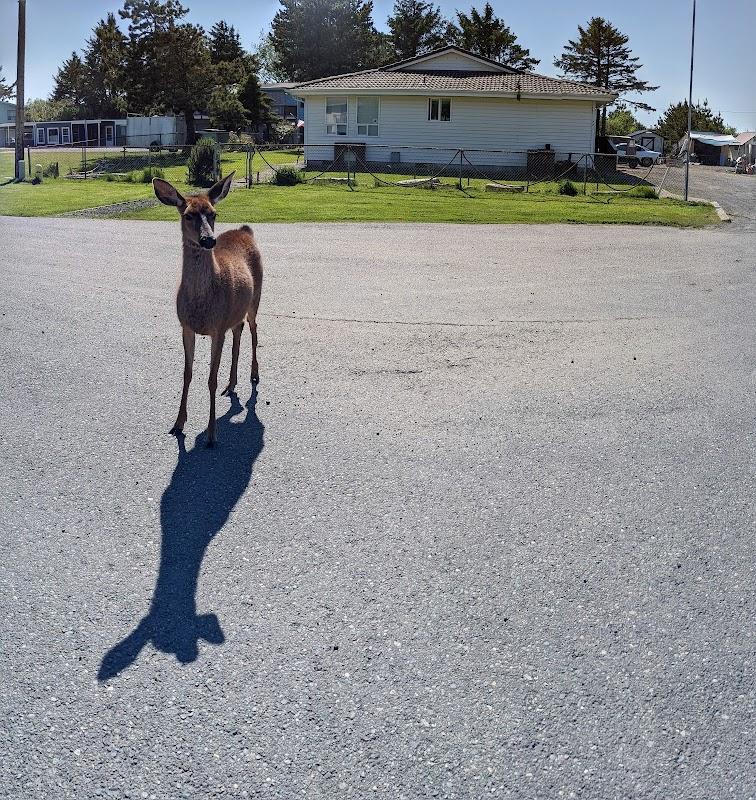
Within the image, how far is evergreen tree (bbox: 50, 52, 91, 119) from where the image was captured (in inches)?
3068

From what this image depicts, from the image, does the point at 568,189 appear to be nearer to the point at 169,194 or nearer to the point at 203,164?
the point at 203,164

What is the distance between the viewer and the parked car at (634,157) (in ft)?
171

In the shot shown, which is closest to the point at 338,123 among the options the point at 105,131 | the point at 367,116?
the point at 367,116

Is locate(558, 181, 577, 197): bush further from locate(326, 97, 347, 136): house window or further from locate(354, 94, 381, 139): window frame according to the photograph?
locate(326, 97, 347, 136): house window

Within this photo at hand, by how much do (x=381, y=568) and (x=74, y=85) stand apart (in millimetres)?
86110

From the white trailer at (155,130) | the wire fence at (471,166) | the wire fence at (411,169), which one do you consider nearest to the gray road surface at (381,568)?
the wire fence at (411,169)

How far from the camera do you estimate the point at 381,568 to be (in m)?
4.36

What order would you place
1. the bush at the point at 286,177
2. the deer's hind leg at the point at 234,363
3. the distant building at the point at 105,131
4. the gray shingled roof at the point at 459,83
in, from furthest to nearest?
the distant building at the point at 105,131
the gray shingled roof at the point at 459,83
the bush at the point at 286,177
the deer's hind leg at the point at 234,363

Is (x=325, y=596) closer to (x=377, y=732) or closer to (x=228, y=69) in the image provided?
(x=377, y=732)

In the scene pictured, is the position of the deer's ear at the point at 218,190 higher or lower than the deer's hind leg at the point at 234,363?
higher

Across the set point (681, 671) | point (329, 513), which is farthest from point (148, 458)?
point (681, 671)

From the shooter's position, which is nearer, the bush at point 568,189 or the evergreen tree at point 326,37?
the bush at point 568,189

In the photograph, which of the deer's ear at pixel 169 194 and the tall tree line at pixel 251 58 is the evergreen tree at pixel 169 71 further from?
the deer's ear at pixel 169 194

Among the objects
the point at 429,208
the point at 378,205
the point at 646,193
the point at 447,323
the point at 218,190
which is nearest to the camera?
the point at 218,190
